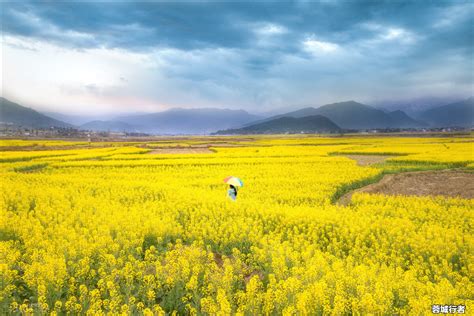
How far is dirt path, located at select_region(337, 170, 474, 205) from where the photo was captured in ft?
66.3

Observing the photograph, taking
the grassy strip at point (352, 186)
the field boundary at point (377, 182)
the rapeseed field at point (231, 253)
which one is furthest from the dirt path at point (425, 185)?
the rapeseed field at point (231, 253)

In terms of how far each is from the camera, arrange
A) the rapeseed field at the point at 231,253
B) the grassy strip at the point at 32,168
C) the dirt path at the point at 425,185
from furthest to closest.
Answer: the grassy strip at the point at 32,168 → the dirt path at the point at 425,185 → the rapeseed field at the point at 231,253

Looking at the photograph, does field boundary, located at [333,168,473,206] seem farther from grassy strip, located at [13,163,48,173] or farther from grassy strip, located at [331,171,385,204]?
grassy strip, located at [13,163,48,173]

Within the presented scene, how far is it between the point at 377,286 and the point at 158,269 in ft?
15.4

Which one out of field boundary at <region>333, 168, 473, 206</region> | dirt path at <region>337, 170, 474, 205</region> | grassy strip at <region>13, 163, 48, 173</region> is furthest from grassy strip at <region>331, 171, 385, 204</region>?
grassy strip at <region>13, 163, 48, 173</region>

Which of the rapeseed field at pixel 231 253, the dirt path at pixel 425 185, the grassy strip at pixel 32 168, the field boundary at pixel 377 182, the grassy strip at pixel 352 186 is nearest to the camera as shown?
the rapeseed field at pixel 231 253

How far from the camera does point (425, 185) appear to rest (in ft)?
76.0

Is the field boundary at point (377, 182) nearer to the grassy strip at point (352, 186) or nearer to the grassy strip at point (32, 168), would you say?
the grassy strip at point (352, 186)

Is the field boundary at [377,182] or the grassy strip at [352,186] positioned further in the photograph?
the grassy strip at [352,186]

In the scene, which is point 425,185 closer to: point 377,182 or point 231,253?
point 377,182

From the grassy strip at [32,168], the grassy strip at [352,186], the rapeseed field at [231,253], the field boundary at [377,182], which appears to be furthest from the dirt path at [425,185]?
the grassy strip at [32,168]

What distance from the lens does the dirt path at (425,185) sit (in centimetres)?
2022

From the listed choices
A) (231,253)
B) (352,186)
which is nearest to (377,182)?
(352,186)

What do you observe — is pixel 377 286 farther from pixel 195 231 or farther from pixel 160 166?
pixel 160 166
